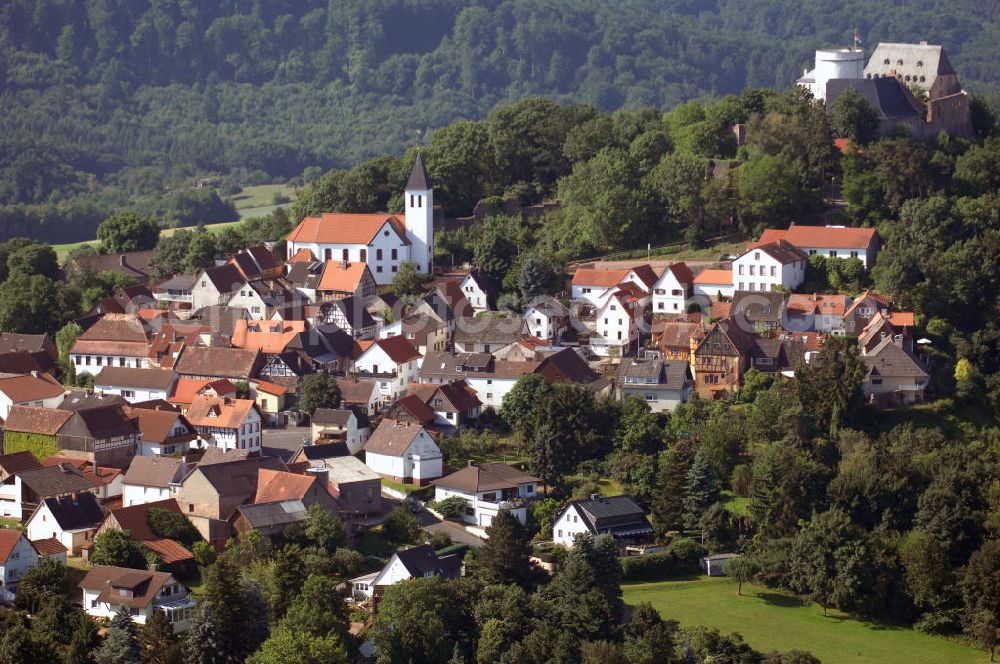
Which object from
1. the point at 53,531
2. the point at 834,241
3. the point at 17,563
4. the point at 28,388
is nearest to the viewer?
the point at 17,563

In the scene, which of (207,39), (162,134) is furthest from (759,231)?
(207,39)

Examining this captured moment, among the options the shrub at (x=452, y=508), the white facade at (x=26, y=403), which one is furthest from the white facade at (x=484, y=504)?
the white facade at (x=26, y=403)

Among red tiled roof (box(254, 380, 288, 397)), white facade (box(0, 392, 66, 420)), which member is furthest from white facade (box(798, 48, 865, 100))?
white facade (box(0, 392, 66, 420))

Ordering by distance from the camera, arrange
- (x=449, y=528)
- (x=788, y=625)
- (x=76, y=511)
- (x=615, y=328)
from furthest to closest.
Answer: (x=615, y=328) → (x=449, y=528) → (x=76, y=511) → (x=788, y=625)

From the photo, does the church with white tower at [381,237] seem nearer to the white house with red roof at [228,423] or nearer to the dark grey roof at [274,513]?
the white house with red roof at [228,423]

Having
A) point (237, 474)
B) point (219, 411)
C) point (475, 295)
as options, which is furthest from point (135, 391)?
point (475, 295)

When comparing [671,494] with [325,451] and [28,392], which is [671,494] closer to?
[325,451]

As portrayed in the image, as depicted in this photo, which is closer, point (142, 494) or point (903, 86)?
point (142, 494)
